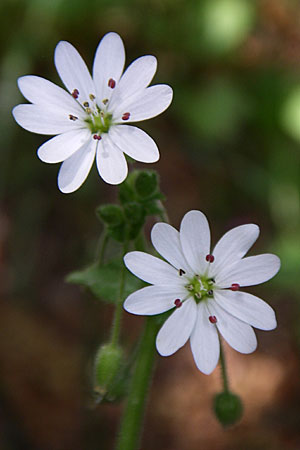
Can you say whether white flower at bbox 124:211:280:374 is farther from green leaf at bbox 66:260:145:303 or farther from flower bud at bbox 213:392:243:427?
flower bud at bbox 213:392:243:427

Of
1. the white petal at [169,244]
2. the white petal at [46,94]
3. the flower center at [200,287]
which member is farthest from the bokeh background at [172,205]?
the white petal at [46,94]

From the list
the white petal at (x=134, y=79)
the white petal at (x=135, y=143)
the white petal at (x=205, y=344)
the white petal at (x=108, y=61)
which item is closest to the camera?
the white petal at (x=205, y=344)

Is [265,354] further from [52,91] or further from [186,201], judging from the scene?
[52,91]

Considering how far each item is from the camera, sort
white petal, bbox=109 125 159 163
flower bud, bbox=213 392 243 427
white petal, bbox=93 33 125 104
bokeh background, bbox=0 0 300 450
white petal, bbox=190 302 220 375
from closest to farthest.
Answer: white petal, bbox=190 302 220 375
white petal, bbox=109 125 159 163
white petal, bbox=93 33 125 104
flower bud, bbox=213 392 243 427
bokeh background, bbox=0 0 300 450

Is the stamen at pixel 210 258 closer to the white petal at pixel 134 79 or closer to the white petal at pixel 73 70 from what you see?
the white petal at pixel 134 79

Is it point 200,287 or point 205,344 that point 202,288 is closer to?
point 200,287

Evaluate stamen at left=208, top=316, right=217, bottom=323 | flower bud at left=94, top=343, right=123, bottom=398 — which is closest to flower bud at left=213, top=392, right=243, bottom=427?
flower bud at left=94, top=343, right=123, bottom=398

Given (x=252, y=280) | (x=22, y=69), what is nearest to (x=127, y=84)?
(x=252, y=280)
